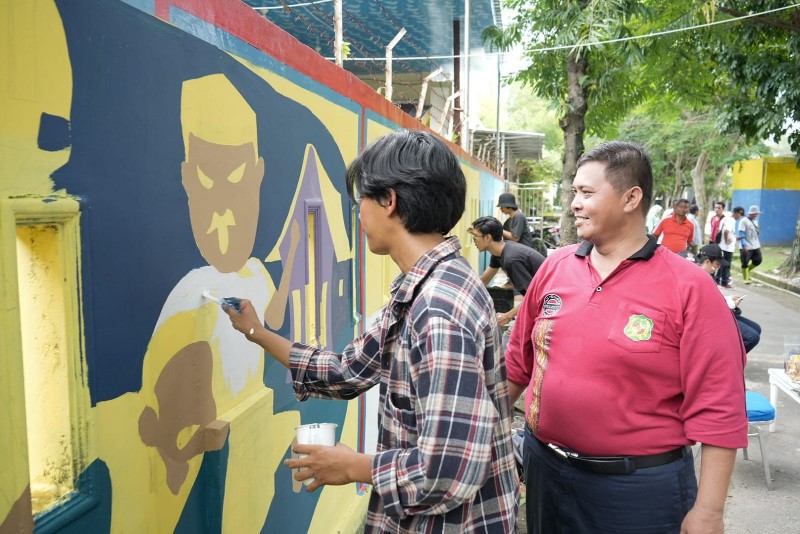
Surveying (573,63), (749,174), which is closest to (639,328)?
(573,63)

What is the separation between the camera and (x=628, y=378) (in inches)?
85.2

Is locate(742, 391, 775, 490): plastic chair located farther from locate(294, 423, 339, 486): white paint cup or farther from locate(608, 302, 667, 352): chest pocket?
locate(294, 423, 339, 486): white paint cup

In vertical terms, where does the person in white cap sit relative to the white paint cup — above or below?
below

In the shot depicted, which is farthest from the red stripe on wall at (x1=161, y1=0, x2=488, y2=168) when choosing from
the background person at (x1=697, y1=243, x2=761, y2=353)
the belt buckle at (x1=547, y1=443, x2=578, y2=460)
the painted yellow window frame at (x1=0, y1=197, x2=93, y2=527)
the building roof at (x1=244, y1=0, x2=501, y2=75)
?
the building roof at (x1=244, y1=0, x2=501, y2=75)

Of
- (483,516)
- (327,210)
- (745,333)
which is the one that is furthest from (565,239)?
(483,516)

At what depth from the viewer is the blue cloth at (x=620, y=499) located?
217 centimetres

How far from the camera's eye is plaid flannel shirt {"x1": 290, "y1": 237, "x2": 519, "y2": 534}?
132 cm

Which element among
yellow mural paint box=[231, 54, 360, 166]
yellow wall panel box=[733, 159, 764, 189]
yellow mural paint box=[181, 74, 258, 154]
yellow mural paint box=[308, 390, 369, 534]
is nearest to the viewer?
yellow mural paint box=[181, 74, 258, 154]

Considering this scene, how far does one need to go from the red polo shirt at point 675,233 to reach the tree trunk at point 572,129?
1.64 metres

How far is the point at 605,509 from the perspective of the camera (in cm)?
222

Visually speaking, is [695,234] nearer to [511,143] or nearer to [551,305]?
[551,305]

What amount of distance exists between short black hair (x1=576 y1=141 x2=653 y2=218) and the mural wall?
121 centimetres

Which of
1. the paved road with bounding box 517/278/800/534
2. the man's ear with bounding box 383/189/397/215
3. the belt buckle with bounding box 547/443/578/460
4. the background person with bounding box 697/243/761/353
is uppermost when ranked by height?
the man's ear with bounding box 383/189/397/215

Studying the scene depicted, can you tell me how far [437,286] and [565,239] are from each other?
10043 mm
